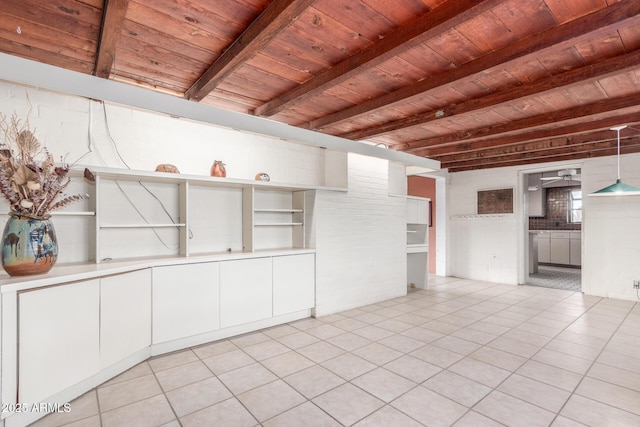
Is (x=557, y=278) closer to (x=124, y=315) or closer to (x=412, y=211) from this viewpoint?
(x=412, y=211)

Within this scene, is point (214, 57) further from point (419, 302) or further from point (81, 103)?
point (419, 302)

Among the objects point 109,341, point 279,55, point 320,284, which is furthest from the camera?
point 320,284

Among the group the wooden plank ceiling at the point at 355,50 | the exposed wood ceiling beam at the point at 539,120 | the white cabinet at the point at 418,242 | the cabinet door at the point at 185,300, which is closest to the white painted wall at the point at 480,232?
the white cabinet at the point at 418,242

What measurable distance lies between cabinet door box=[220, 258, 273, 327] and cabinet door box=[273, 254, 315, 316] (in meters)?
0.11

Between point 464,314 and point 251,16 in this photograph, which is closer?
point 251,16

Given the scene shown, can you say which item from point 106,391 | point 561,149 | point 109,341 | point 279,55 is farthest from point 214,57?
point 561,149

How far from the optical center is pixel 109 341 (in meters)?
2.70

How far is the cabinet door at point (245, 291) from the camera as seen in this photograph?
3662 mm

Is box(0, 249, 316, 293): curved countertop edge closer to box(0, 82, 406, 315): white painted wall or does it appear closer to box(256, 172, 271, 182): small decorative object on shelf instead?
box(0, 82, 406, 315): white painted wall

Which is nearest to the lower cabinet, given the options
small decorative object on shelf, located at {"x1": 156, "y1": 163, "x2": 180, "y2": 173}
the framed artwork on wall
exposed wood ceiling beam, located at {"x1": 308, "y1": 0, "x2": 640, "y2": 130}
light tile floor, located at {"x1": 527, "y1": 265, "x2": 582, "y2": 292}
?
small decorative object on shelf, located at {"x1": 156, "y1": 163, "x2": 180, "y2": 173}

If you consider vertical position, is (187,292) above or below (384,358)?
above

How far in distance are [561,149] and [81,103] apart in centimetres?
723

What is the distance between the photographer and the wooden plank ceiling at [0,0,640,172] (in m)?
1.90

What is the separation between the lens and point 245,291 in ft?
12.6
